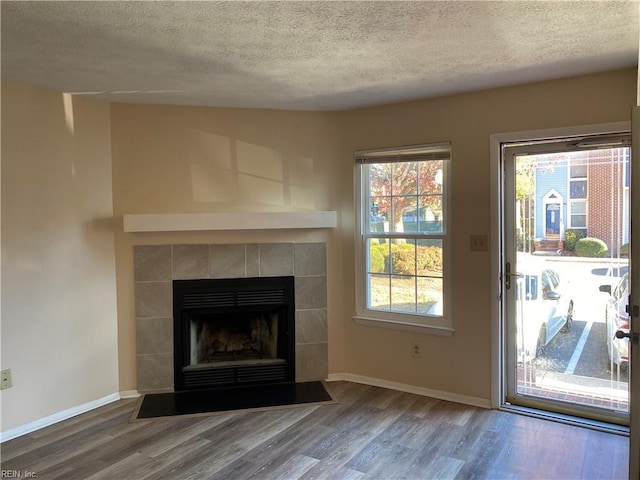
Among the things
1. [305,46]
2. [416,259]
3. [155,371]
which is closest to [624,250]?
[416,259]

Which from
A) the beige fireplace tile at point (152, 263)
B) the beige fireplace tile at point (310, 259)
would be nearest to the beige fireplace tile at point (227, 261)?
the beige fireplace tile at point (152, 263)

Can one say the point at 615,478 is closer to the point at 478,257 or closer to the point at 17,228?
the point at 478,257

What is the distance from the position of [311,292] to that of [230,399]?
104 centimetres

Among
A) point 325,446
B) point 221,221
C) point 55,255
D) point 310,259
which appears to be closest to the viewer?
point 325,446

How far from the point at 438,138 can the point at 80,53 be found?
7.80ft

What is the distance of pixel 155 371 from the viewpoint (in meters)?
3.68

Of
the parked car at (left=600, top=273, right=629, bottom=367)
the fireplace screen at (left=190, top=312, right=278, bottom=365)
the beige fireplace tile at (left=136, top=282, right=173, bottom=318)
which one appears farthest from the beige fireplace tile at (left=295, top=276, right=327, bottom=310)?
the parked car at (left=600, top=273, right=629, bottom=367)

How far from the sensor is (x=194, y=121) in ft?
12.1

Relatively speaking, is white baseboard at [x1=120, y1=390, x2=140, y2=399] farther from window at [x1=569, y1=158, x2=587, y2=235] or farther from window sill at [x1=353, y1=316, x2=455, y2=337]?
window at [x1=569, y1=158, x2=587, y2=235]

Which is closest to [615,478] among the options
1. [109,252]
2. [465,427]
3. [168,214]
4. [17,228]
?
[465,427]

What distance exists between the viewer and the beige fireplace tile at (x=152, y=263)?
3.63 meters

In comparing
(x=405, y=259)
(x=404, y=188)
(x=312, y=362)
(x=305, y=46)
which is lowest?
(x=312, y=362)

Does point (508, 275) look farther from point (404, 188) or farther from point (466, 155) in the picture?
point (404, 188)

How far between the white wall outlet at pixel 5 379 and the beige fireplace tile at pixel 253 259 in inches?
67.5
